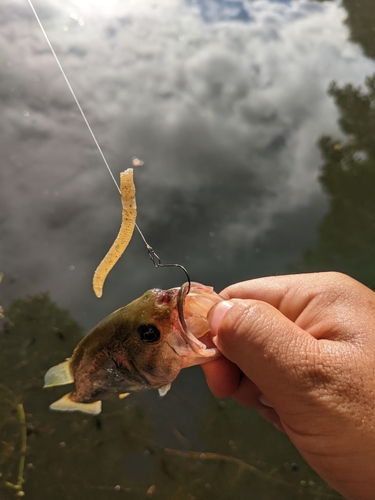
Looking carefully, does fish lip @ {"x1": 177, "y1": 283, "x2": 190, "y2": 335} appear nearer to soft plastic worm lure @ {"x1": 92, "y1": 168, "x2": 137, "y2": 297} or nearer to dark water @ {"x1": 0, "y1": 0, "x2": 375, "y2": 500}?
soft plastic worm lure @ {"x1": 92, "y1": 168, "x2": 137, "y2": 297}

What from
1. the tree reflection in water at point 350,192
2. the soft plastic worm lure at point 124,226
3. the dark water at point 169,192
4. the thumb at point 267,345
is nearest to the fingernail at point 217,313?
the thumb at point 267,345

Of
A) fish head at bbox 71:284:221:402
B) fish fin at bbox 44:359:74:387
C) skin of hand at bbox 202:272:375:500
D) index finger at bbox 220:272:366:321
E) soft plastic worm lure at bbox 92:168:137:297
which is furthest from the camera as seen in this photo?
fish fin at bbox 44:359:74:387

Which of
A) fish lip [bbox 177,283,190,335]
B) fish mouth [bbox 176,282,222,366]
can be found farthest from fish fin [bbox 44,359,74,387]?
fish lip [bbox 177,283,190,335]

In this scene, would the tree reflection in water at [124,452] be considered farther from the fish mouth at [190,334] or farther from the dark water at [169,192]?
the fish mouth at [190,334]

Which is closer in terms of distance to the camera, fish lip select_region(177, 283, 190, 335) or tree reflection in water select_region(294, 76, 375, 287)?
fish lip select_region(177, 283, 190, 335)

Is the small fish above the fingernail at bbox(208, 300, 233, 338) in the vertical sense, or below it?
below

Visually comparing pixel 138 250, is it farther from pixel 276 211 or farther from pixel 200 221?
pixel 276 211
